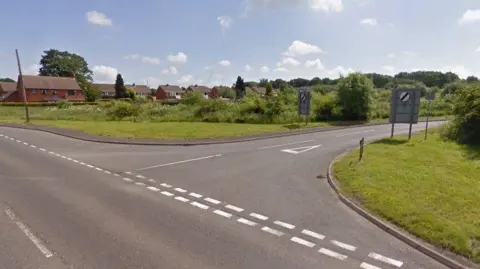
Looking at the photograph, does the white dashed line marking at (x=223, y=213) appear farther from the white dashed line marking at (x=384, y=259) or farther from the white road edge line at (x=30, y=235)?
the white road edge line at (x=30, y=235)

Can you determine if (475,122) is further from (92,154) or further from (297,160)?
(92,154)

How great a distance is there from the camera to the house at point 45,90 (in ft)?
201

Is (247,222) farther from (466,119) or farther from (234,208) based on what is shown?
(466,119)

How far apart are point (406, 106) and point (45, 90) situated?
71.6 m

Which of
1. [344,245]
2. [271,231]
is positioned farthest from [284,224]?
[344,245]

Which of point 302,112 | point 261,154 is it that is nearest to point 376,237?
point 261,154

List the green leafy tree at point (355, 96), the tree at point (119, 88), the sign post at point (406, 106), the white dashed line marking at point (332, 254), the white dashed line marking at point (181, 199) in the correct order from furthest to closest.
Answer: the tree at point (119, 88), the green leafy tree at point (355, 96), the sign post at point (406, 106), the white dashed line marking at point (181, 199), the white dashed line marking at point (332, 254)

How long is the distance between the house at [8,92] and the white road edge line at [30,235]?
74158 mm

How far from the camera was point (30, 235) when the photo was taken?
15.6ft

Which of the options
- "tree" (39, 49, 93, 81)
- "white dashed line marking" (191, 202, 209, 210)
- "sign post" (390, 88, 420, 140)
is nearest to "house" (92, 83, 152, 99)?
"tree" (39, 49, 93, 81)

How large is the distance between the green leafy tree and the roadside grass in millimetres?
14147

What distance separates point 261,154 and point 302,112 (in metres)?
11.1

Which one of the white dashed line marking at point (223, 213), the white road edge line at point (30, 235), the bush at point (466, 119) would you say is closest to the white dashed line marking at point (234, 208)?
the white dashed line marking at point (223, 213)

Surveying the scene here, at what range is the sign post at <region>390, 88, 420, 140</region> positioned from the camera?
14.5 metres
